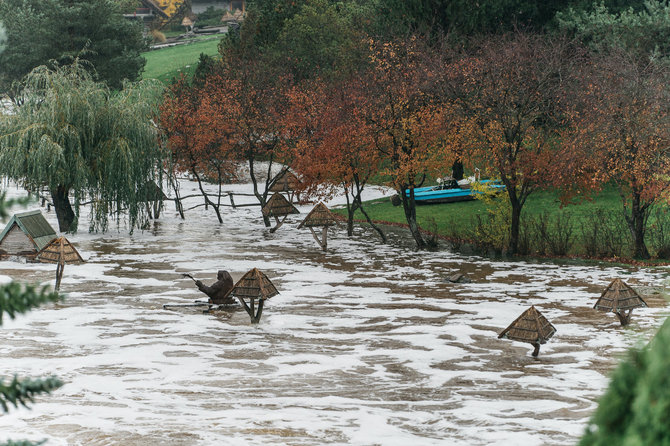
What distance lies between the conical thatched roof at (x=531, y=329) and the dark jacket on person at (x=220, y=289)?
8742mm

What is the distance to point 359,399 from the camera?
14.5m

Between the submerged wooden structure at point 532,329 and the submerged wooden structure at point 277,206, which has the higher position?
the submerged wooden structure at point 277,206

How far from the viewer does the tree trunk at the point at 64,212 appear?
3438 centimetres

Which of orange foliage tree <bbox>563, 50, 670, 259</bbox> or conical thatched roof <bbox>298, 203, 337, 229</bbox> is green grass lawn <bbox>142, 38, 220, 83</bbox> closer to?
conical thatched roof <bbox>298, 203, 337, 229</bbox>

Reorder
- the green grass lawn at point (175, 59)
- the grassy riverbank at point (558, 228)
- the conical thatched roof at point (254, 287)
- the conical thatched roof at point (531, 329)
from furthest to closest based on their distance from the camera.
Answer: the green grass lawn at point (175, 59)
the grassy riverbank at point (558, 228)
the conical thatched roof at point (254, 287)
the conical thatched roof at point (531, 329)

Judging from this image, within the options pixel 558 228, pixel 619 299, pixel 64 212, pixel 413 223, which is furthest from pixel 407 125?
pixel 64 212

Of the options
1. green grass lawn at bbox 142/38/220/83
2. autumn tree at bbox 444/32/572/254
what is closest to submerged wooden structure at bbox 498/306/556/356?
autumn tree at bbox 444/32/572/254

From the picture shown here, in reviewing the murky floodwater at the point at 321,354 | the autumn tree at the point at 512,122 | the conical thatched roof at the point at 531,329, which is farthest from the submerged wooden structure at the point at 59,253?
the autumn tree at the point at 512,122

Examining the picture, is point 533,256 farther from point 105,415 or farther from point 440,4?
point 105,415

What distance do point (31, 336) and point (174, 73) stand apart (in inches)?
2396

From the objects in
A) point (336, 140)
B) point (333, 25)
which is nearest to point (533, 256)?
point (336, 140)

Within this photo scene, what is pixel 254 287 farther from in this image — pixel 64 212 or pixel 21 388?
pixel 64 212

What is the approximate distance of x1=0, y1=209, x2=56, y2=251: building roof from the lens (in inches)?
1180

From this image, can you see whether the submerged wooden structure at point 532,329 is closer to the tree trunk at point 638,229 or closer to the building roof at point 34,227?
the tree trunk at point 638,229
